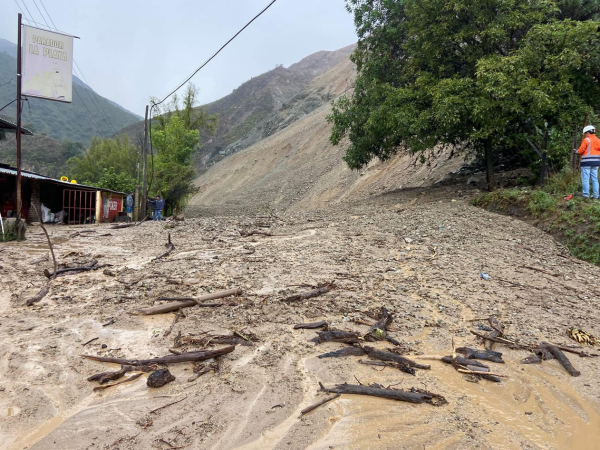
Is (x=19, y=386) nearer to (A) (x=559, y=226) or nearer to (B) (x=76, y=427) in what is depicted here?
(B) (x=76, y=427)

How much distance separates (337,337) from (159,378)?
1.73m

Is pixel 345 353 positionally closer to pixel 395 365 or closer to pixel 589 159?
pixel 395 365

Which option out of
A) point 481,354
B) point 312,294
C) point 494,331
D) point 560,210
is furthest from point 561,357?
point 560,210

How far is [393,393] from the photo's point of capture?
2.93 metres

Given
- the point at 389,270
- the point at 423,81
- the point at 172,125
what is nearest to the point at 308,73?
the point at 172,125

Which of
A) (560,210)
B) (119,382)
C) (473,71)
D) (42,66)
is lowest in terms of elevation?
(119,382)

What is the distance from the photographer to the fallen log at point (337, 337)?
3.84m

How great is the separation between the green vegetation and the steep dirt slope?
4.52 metres

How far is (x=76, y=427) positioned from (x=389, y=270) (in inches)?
189

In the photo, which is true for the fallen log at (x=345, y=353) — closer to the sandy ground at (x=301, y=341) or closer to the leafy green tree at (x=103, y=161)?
the sandy ground at (x=301, y=341)

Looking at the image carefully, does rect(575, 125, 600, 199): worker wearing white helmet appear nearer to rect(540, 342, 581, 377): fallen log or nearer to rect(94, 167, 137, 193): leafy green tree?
rect(540, 342, 581, 377): fallen log

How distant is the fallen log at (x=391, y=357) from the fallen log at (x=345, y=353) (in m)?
0.06

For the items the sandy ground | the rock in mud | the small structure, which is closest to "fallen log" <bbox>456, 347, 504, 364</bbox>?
the sandy ground

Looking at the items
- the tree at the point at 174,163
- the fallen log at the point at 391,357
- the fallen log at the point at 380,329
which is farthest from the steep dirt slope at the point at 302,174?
the fallen log at the point at 391,357
